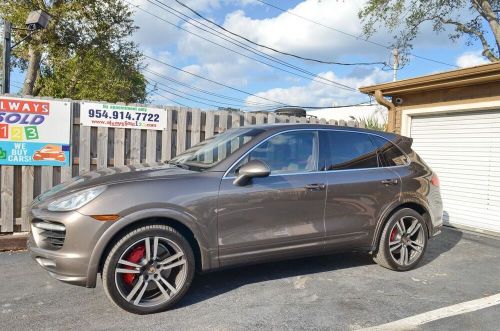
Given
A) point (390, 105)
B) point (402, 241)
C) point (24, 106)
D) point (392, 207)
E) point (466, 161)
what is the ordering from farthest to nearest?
point (390, 105), point (466, 161), point (24, 106), point (402, 241), point (392, 207)

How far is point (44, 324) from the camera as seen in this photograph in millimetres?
3633

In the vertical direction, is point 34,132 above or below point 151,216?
above

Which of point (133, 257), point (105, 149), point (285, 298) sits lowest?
point (285, 298)

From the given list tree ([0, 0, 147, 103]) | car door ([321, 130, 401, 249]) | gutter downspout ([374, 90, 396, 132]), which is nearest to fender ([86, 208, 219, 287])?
car door ([321, 130, 401, 249])

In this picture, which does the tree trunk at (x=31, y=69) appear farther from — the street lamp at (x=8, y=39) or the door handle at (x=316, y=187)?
the door handle at (x=316, y=187)

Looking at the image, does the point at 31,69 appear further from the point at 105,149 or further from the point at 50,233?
the point at 50,233

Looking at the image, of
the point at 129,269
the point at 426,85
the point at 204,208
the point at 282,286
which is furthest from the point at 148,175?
the point at 426,85

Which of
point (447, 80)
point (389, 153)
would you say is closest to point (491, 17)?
point (447, 80)

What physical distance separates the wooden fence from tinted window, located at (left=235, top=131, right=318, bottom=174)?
9.76ft

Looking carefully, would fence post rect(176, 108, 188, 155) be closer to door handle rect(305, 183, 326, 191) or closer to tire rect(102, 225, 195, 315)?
door handle rect(305, 183, 326, 191)

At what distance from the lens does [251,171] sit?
405cm

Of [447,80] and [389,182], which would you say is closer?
[389,182]

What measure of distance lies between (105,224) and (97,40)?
53.2 ft

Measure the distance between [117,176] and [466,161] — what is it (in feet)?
22.4
